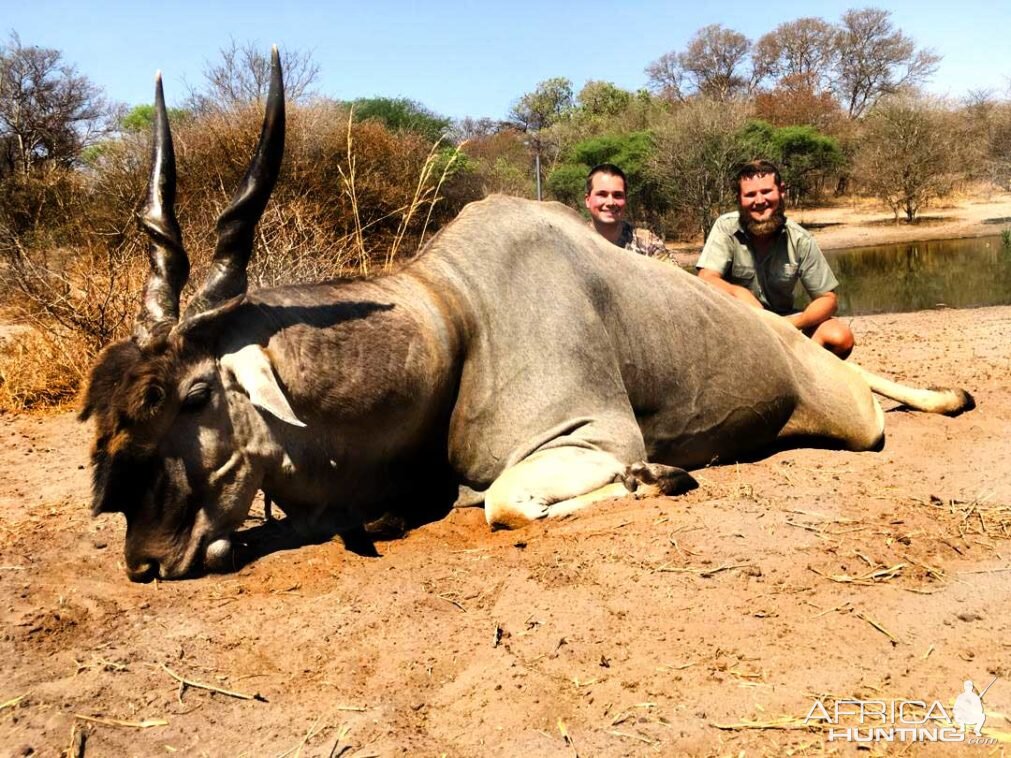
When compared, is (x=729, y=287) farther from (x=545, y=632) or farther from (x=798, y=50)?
(x=798, y=50)

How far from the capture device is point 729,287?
6.99 meters

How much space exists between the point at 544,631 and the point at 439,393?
1684 mm

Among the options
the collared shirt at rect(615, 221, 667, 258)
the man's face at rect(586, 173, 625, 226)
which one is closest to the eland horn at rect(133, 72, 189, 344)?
the man's face at rect(586, 173, 625, 226)

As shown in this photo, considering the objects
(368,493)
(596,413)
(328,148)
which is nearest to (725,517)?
(596,413)

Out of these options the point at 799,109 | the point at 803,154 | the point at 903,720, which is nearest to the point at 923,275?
the point at 803,154

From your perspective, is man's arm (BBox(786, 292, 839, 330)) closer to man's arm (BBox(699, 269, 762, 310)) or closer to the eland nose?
man's arm (BBox(699, 269, 762, 310))

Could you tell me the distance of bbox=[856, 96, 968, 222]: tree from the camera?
3525 cm

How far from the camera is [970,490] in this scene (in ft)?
14.9

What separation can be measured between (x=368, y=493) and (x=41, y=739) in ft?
6.61

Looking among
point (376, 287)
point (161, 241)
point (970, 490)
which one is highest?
point (161, 241)

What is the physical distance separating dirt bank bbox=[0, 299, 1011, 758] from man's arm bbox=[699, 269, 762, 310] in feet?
7.86

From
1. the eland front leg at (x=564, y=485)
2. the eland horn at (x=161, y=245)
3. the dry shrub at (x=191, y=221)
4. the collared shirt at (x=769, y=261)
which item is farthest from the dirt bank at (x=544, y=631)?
the collared shirt at (x=769, y=261)

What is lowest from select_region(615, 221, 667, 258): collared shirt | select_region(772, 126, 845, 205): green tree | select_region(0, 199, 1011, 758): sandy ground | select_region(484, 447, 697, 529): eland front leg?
select_region(0, 199, 1011, 758): sandy ground

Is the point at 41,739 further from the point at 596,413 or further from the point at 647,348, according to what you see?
the point at 647,348
